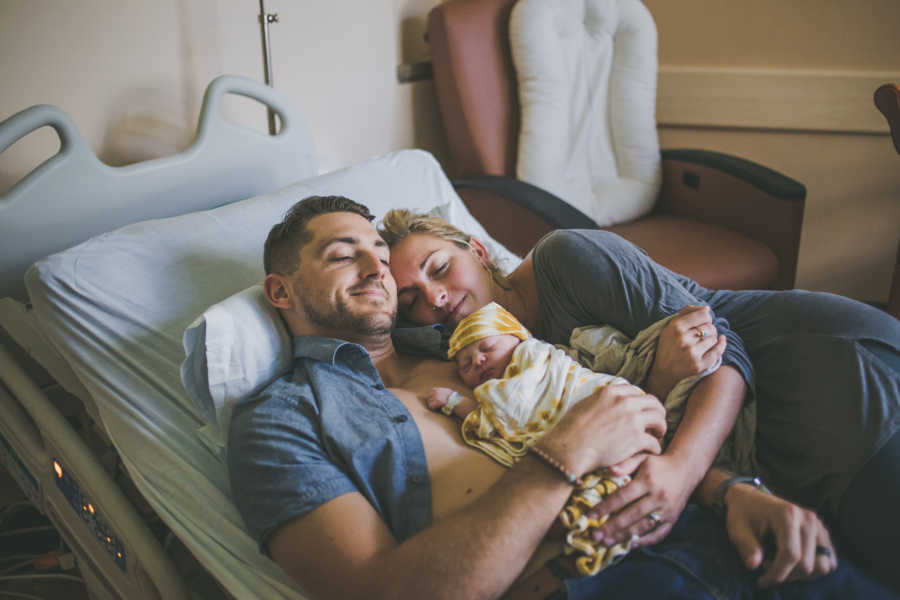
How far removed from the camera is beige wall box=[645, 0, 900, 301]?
3.10 metres

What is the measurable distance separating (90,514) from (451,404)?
0.77m

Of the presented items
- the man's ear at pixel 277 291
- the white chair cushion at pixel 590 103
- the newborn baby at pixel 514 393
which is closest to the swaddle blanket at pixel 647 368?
the newborn baby at pixel 514 393

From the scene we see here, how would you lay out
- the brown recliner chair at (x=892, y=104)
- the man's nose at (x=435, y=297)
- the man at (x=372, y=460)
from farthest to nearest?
the brown recliner chair at (x=892, y=104)
the man's nose at (x=435, y=297)
the man at (x=372, y=460)

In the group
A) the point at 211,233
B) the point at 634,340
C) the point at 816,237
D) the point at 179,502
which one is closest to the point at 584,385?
the point at 634,340

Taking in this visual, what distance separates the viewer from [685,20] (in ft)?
11.0

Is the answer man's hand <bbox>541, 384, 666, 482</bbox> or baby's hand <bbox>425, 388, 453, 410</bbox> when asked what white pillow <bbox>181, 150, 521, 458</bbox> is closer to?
baby's hand <bbox>425, 388, 453, 410</bbox>

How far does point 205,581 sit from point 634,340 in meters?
1.12

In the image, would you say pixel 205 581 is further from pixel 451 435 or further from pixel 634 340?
pixel 634 340

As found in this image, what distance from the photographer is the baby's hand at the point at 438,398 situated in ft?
4.19

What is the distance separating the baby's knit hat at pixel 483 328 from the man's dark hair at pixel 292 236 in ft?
1.16

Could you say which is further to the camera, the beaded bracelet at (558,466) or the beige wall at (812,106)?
the beige wall at (812,106)

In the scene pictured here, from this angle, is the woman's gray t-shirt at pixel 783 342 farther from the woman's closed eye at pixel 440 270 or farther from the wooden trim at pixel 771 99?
the wooden trim at pixel 771 99

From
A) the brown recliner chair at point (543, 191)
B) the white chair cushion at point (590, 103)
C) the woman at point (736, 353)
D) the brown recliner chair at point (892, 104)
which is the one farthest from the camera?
the white chair cushion at point (590, 103)

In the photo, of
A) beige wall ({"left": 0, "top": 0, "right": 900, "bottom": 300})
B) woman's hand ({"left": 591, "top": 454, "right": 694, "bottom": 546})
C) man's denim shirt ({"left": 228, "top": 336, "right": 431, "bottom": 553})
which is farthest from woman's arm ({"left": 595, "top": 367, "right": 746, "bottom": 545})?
beige wall ({"left": 0, "top": 0, "right": 900, "bottom": 300})
